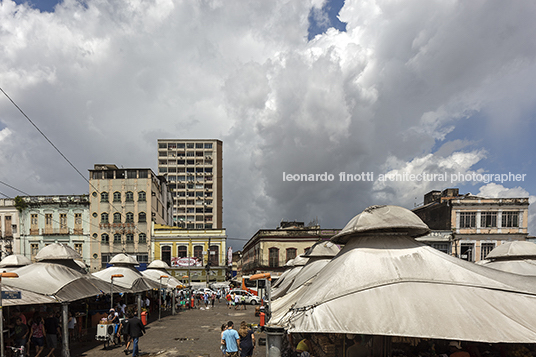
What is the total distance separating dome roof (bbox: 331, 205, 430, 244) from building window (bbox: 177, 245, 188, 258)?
146 feet

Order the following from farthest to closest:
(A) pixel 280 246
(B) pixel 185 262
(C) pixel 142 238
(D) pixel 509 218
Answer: (B) pixel 185 262 < (C) pixel 142 238 < (A) pixel 280 246 < (D) pixel 509 218

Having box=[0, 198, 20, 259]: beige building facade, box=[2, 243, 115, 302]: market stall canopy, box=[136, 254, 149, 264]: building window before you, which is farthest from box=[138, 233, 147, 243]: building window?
box=[2, 243, 115, 302]: market stall canopy

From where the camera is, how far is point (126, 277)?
19.7 m

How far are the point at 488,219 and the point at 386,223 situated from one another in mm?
43760

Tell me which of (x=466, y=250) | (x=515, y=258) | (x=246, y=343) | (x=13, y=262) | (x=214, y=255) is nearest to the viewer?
(x=246, y=343)

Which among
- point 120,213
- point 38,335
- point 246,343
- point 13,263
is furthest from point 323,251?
point 120,213

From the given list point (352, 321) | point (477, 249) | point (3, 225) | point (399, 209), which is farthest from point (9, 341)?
point (477, 249)

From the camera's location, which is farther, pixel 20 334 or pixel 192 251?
pixel 192 251

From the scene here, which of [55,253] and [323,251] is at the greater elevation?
[55,253]

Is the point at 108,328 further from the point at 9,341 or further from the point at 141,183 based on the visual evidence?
the point at 141,183

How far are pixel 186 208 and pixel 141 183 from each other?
161ft

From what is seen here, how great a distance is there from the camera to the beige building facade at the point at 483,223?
4256 cm

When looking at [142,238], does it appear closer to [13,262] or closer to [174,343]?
[13,262]

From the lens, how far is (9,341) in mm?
11734
